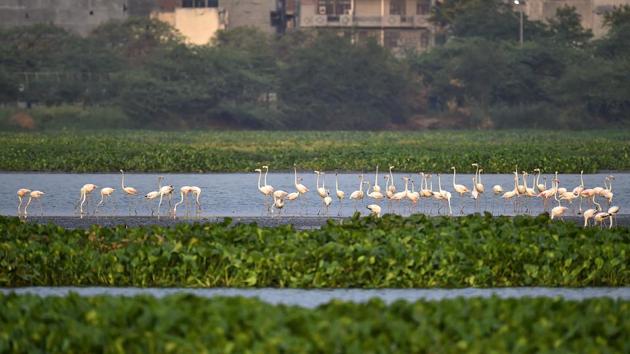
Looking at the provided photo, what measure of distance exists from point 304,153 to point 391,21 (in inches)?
1893

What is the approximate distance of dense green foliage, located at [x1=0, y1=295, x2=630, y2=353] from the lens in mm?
14289

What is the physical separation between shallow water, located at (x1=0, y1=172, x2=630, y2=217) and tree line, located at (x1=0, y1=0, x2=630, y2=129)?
39402 millimetres

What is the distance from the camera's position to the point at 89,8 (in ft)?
336

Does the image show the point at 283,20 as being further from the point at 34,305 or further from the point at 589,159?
the point at 34,305

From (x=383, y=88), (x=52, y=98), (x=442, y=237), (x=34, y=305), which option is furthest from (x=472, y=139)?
(x=34, y=305)

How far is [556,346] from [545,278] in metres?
7.12

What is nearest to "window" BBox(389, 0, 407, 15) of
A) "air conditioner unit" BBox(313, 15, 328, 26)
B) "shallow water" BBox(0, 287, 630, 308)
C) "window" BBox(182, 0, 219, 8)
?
"air conditioner unit" BBox(313, 15, 328, 26)

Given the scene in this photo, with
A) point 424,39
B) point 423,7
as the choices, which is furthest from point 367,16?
point 424,39

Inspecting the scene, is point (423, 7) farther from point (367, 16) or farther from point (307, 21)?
point (307, 21)

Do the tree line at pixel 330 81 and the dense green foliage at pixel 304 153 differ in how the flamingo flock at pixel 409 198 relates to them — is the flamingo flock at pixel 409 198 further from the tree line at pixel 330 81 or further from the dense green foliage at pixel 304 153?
the tree line at pixel 330 81

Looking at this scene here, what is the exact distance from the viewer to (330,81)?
92.0 meters

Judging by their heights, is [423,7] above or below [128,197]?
above

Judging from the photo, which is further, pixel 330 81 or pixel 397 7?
pixel 397 7

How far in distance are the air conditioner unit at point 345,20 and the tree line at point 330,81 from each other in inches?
306
